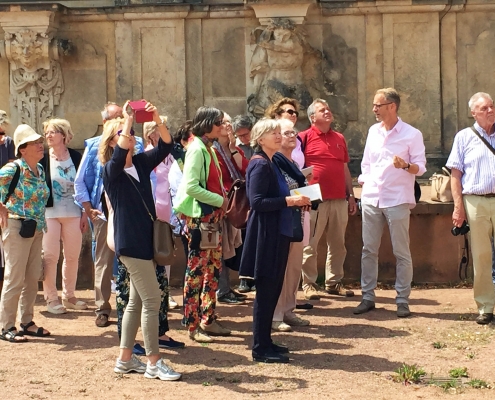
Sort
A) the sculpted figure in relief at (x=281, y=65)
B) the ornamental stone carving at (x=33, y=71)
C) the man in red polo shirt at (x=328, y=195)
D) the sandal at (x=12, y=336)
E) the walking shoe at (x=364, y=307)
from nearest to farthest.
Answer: the sandal at (x=12, y=336) → the walking shoe at (x=364, y=307) → the man in red polo shirt at (x=328, y=195) → the sculpted figure in relief at (x=281, y=65) → the ornamental stone carving at (x=33, y=71)

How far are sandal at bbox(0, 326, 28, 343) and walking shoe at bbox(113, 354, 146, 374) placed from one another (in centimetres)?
136

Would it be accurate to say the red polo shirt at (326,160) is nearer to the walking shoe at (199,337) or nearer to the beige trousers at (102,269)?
the beige trousers at (102,269)

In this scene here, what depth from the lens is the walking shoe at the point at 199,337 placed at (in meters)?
7.99

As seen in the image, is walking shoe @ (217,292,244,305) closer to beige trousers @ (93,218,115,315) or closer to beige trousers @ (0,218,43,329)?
beige trousers @ (93,218,115,315)

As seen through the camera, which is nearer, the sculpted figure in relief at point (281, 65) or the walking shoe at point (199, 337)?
the walking shoe at point (199, 337)

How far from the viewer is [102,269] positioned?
8.91 meters

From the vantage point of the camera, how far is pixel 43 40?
483 inches

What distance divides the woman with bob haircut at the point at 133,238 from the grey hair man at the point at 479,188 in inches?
113

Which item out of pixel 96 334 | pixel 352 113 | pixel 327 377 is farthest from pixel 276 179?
pixel 352 113

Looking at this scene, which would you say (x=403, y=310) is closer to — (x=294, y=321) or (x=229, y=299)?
(x=294, y=321)

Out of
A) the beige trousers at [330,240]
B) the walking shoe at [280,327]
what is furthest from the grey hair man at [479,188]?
the walking shoe at [280,327]

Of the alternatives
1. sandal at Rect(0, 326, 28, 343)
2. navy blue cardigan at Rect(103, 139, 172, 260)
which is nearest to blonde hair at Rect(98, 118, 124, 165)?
navy blue cardigan at Rect(103, 139, 172, 260)

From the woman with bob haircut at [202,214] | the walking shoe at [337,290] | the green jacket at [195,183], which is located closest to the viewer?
the green jacket at [195,183]

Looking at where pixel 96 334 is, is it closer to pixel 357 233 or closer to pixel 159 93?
pixel 357 233
